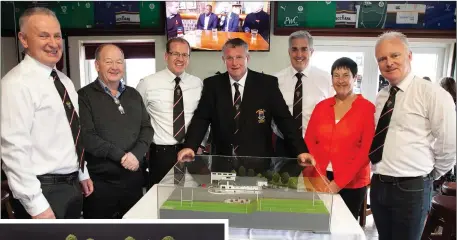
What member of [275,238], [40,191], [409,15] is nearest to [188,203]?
[275,238]

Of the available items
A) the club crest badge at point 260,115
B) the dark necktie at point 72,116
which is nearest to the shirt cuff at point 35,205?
the dark necktie at point 72,116

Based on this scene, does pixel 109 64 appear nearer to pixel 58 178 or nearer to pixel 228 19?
pixel 58 178

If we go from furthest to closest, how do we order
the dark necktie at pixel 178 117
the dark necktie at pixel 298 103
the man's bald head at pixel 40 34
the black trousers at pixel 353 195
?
the dark necktie at pixel 298 103 < the dark necktie at pixel 178 117 < the black trousers at pixel 353 195 < the man's bald head at pixel 40 34

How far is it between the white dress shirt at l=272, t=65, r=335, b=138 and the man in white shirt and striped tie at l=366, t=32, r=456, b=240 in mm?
724

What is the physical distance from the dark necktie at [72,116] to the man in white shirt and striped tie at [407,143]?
5.01 feet

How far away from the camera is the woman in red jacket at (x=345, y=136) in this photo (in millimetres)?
2074

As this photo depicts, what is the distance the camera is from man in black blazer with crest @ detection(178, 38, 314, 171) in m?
2.29

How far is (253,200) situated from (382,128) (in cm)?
87

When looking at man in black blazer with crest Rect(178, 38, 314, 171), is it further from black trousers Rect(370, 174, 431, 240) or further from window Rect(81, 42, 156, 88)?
window Rect(81, 42, 156, 88)

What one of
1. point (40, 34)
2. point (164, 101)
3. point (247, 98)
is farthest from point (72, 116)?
point (247, 98)

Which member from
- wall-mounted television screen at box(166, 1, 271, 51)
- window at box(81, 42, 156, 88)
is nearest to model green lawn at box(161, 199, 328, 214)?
wall-mounted television screen at box(166, 1, 271, 51)

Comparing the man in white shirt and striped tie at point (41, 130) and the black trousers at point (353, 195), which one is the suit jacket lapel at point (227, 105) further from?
the man in white shirt and striped tie at point (41, 130)

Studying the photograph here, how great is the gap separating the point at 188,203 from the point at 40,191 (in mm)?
668

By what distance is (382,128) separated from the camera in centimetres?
191
